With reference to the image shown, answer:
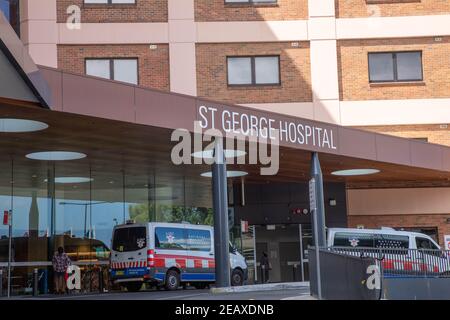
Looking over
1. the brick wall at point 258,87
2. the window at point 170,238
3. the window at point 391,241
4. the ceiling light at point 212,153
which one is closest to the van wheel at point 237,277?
the window at point 170,238

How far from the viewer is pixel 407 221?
3566cm

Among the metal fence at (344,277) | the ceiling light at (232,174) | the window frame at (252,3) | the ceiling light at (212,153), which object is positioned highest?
the window frame at (252,3)

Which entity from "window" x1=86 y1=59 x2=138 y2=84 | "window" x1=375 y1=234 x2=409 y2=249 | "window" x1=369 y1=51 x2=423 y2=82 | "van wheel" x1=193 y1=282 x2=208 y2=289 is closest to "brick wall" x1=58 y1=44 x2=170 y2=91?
"window" x1=86 y1=59 x2=138 y2=84

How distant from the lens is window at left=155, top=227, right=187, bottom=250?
2695cm

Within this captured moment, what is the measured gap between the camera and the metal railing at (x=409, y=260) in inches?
814

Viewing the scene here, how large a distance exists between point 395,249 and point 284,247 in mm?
12980

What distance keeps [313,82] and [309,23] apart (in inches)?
107

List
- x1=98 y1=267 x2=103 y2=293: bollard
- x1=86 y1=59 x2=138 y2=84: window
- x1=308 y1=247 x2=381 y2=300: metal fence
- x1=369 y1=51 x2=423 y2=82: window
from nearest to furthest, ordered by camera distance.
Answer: x1=308 y1=247 x2=381 y2=300: metal fence, x1=98 y1=267 x2=103 y2=293: bollard, x1=86 y1=59 x2=138 y2=84: window, x1=369 y1=51 x2=423 y2=82: window

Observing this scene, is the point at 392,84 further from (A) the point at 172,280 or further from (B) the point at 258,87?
(A) the point at 172,280

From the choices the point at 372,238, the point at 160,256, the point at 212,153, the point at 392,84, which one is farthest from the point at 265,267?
the point at 392,84

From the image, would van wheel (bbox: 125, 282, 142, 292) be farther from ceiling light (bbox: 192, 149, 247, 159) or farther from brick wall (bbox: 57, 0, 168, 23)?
brick wall (bbox: 57, 0, 168, 23)

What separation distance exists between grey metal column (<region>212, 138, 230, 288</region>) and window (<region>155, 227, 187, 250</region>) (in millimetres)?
4014

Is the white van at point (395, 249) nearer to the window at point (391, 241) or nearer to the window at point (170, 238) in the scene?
the window at point (391, 241)

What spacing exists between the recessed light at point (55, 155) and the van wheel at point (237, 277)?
7.57 meters
